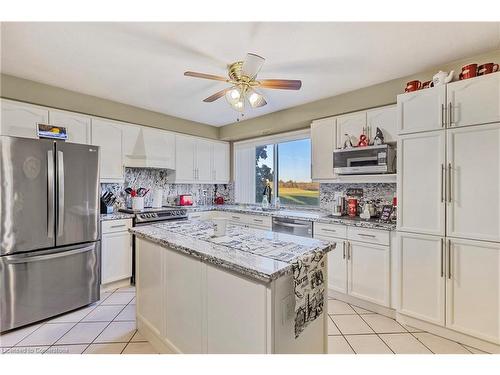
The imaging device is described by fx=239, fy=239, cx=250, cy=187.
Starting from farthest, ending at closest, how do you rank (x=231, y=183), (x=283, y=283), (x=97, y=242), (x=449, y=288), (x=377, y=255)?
(x=231, y=183) → (x=97, y=242) → (x=377, y=255) → (x=449, y=288) → (x=283, y=283)

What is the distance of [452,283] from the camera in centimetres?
199

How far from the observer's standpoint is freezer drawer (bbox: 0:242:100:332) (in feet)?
6.98

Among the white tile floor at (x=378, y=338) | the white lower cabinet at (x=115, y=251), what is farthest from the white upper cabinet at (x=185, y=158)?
the white tile floor at (x=378, y=338)

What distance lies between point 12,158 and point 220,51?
6.77ft

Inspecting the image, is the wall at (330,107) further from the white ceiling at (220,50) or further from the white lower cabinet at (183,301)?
the white lower cabinet at (183,301)

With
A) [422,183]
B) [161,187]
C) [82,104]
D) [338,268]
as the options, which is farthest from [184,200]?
[422,183]

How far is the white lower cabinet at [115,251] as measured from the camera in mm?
2910

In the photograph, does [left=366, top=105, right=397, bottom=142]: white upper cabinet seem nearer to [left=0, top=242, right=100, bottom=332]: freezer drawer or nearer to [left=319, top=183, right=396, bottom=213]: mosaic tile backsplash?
[left=319, top=183, right=396, bottom=213]: mosaic tile backsplash

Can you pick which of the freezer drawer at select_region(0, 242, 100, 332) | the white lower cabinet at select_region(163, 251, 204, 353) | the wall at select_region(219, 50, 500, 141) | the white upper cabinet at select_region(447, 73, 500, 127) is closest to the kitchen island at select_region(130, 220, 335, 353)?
the white lower cabinet at select_region(163, 251, 204, 353)

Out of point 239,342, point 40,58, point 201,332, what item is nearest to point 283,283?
point 239,342

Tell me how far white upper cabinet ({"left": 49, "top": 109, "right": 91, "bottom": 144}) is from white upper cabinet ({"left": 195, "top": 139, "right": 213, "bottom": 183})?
5.71 feet

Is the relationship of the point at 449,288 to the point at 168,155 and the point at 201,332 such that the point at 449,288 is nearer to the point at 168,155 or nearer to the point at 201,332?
the point at 201,332

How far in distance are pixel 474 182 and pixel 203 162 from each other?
371cm

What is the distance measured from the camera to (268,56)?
210 cm
